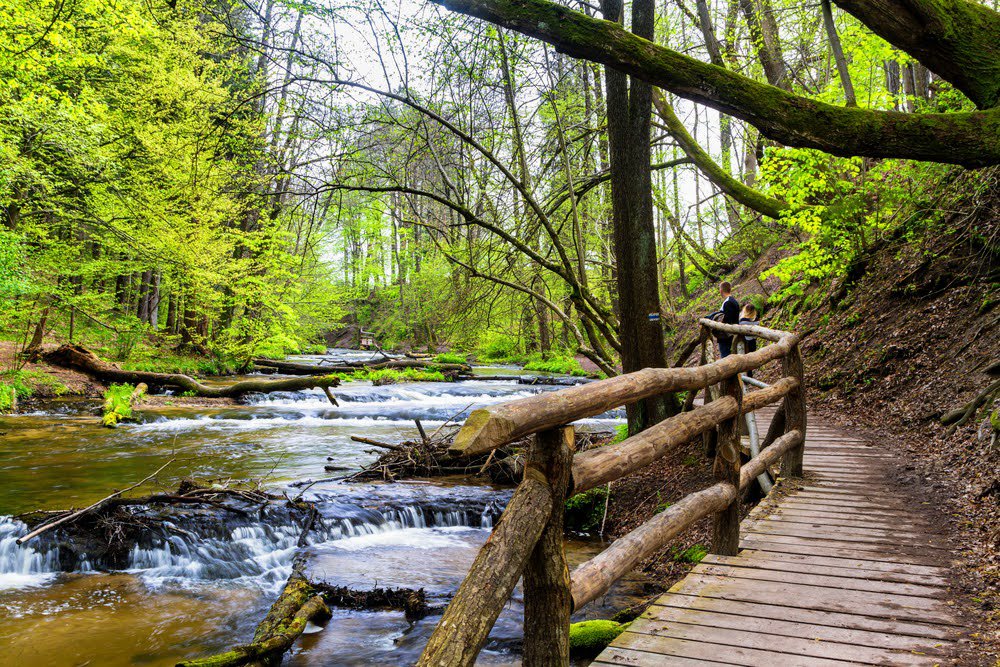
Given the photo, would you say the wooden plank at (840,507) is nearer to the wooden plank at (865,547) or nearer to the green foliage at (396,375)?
the wooden plank at (865,547)

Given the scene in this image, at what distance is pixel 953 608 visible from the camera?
3.30 meters

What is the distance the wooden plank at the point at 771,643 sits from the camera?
108 inches

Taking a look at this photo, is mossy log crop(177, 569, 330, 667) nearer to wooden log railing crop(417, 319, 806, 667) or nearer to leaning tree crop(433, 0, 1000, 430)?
wooden log railing crop(417, 319, 806, 667)

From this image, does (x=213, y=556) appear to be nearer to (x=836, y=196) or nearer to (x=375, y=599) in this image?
(x=375, y=599)

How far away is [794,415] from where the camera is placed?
6.43 metres

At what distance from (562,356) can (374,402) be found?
11166 mm

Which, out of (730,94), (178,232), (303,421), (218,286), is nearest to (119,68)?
(178,232)

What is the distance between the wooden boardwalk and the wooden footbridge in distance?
0.01 meters

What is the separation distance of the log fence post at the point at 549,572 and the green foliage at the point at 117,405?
42.0 ft

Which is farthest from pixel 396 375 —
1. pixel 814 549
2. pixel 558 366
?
pixel 814 549

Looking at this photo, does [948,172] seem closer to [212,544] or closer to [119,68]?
[212,544]

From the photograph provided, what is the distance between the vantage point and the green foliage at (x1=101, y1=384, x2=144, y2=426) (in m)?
12.7

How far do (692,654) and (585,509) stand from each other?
5.36 metres

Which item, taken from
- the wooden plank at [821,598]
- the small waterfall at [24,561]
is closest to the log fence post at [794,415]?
the wooden plank at [821,598]
